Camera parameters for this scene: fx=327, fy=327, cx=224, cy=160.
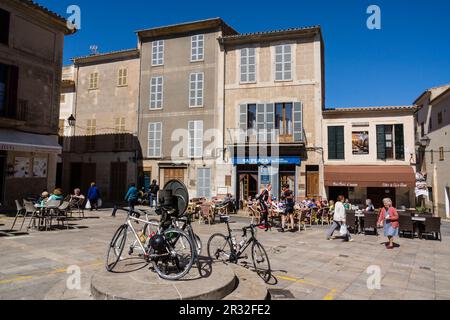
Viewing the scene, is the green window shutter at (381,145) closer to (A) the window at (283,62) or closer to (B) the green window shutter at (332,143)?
(B) the green window shutter at (332,143)

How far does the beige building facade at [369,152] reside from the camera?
58.4 feet

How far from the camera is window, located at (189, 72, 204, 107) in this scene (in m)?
21.2

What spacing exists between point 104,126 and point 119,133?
54.5 inches

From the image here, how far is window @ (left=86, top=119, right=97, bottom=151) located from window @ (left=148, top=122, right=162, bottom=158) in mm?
4440

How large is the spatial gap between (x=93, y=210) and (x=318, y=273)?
13.7 m

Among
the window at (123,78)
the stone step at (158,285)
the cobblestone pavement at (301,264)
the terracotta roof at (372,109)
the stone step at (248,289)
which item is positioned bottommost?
the cobblestone pavement at (301,264)

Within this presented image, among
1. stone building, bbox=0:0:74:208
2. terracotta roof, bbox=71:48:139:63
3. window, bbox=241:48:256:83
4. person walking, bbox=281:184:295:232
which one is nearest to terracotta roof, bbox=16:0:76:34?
stone building, bbox=0:0:74:208

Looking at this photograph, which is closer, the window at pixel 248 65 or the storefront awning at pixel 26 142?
the storefront awning at pixel 26 142

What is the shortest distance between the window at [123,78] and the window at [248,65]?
844 cm

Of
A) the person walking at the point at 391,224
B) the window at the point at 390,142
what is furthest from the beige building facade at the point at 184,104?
the person walking at the point at 391,224
